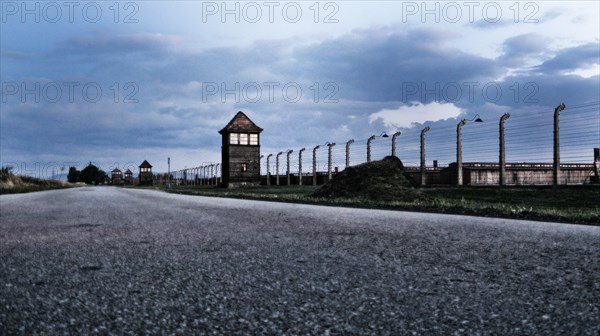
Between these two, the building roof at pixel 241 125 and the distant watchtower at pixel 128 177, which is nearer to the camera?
the building roof at pixel 241 125

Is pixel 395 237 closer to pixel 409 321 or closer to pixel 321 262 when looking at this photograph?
pixel 321 262

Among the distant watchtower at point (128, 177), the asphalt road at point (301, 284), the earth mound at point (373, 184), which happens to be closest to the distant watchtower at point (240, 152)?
the earth mound at point (373, 184)

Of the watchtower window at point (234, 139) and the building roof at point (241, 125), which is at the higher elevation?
the building roof at point (241, 125)

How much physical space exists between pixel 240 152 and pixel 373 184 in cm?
3051

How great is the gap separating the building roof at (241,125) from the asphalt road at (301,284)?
40.2 metres

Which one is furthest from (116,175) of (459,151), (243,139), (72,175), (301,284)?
(301,284)

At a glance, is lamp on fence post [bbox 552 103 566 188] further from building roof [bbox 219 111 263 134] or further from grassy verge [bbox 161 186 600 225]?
building roof [bbox 219 111 263 134]

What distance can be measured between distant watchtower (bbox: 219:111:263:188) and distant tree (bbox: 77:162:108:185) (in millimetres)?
132484

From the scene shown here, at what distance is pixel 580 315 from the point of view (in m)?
2.31

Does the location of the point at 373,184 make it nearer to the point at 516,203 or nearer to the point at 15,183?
Result: the point at 516,203

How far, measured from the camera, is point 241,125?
4597 centimetres

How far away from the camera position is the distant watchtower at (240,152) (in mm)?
44781

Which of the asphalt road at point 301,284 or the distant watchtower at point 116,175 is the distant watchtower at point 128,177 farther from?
the asphalt road at point 301,284

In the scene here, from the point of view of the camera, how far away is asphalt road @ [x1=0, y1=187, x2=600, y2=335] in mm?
2162
